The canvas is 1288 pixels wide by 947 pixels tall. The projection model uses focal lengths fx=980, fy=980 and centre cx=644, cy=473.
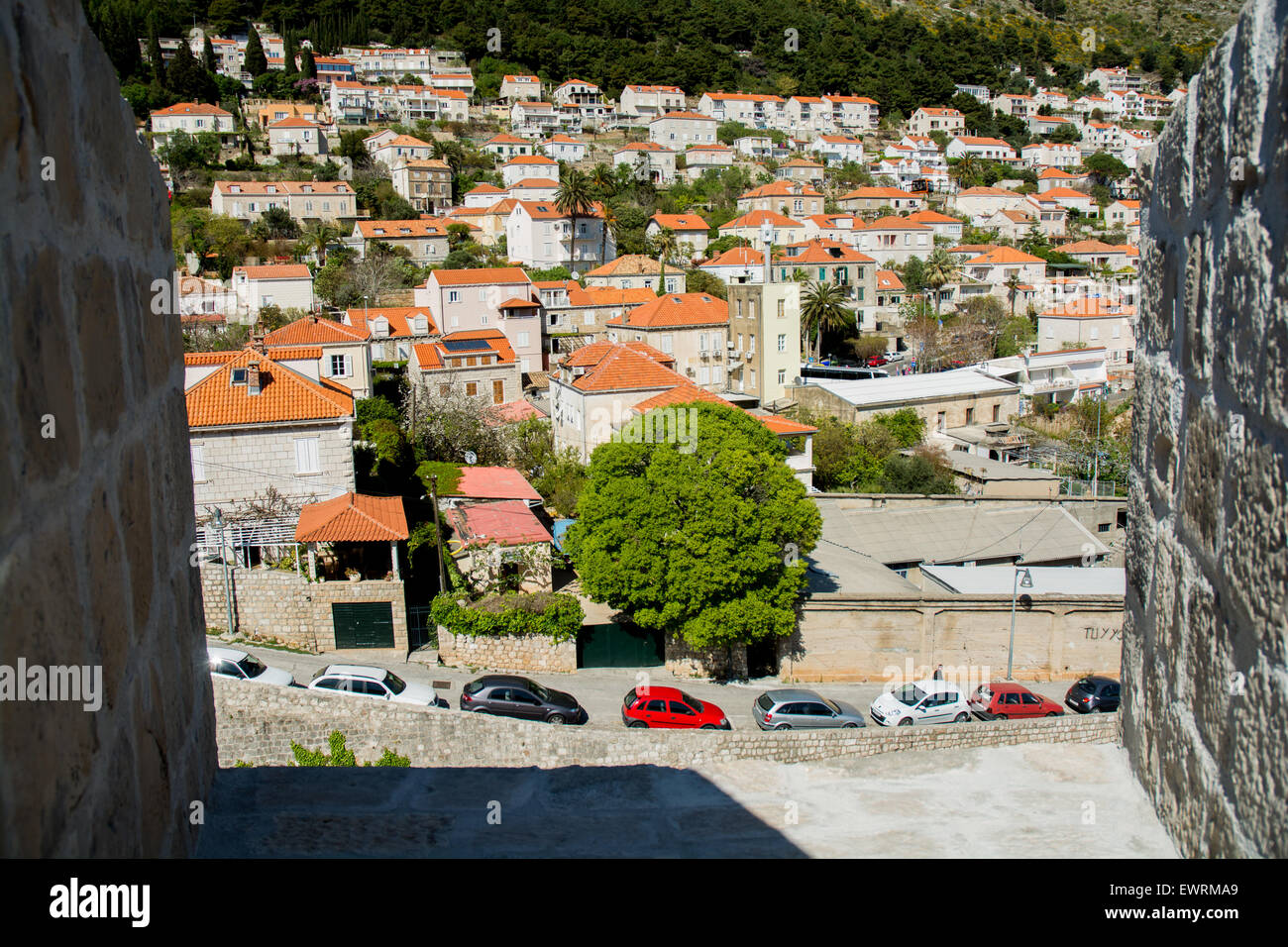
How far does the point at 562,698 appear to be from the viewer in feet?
58.7

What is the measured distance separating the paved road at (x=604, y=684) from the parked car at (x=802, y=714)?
692 mm

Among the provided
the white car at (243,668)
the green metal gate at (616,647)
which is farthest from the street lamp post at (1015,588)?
the white car at (243,668)

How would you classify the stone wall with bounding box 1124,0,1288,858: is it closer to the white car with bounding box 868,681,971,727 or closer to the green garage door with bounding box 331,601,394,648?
the white car with bounding box 868,681,971,727

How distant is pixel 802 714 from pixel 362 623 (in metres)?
9.49

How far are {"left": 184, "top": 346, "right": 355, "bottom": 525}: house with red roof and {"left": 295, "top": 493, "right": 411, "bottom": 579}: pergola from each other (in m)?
1.00

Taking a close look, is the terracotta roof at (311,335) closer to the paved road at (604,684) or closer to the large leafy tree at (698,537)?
the paved road at (604,684)

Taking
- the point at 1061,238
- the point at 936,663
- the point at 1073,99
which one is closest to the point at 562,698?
the point at 936,663

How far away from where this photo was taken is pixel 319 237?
202 ft

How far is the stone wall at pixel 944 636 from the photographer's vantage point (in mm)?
21734

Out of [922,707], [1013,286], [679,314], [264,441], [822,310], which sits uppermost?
[1013,286]

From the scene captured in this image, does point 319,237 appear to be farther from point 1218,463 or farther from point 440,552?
point 1218,463

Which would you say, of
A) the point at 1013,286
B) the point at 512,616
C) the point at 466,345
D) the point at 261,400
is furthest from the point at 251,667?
the point at 1013,286

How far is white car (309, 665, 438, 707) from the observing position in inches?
663

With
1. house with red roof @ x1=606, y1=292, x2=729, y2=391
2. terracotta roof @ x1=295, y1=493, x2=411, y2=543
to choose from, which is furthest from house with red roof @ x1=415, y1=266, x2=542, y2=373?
terracotta roof @ x1=295, y1=493, x2=411, y2=543
